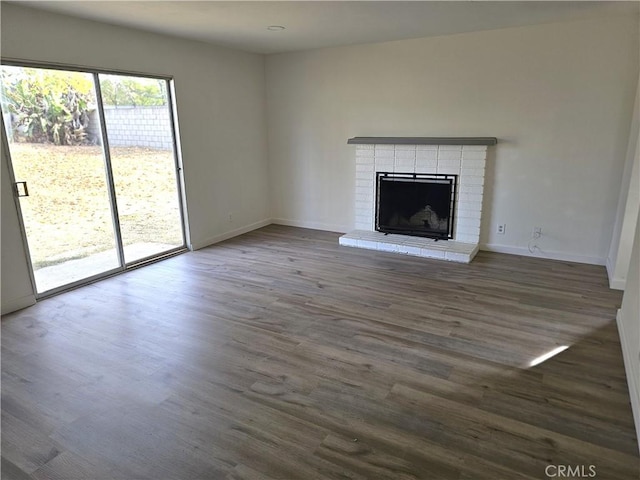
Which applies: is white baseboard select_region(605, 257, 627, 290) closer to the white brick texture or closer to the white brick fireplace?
the white brick fireplace

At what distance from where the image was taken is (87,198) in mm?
4008

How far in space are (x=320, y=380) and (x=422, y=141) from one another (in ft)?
10.9

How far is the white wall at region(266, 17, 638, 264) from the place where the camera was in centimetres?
409

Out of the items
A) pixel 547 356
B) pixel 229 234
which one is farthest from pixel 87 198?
pixel 547 356

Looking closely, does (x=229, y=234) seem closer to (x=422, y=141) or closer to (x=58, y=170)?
(x=58, y=170)

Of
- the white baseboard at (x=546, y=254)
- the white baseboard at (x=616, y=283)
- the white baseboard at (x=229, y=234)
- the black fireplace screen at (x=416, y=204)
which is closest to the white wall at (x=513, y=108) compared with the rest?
the white baseboard at (x=546, y=254)

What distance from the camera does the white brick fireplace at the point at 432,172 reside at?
4.71m

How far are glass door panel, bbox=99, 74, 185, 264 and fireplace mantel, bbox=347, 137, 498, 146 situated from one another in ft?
7.42

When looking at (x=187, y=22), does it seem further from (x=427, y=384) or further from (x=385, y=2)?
(x=427, y=384)

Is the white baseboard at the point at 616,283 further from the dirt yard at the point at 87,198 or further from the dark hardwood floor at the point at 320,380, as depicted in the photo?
the dirt yard at the point at 87,198

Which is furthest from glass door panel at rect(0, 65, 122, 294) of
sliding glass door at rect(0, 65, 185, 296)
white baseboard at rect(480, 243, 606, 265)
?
white baseboard at rect(480, 243, 606, 265)

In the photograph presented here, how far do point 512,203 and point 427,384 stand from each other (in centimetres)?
299

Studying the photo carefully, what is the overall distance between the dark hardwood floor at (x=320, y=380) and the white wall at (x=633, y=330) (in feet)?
0.26

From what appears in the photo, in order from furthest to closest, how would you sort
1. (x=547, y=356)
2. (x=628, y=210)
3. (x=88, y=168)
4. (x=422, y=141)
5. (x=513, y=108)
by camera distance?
(x=422, y=141) < (x=513, y=108) < (x=88, y=168) < (x=628, y=210) < (x=547, y=356)
